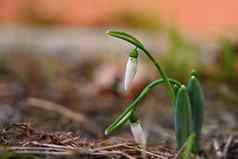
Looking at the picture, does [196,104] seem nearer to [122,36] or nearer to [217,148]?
[217,148]

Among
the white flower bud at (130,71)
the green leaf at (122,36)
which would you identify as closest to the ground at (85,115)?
the white flower bud at (130,71)

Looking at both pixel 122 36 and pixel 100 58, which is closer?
pixel 122 36

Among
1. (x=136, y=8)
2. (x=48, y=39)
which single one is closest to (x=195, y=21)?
(x=136, y=8)

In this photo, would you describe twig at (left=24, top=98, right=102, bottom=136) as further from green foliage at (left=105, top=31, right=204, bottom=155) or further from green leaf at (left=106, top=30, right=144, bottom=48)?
green leaf at (left=106, top=30, right=144, bottom=48)

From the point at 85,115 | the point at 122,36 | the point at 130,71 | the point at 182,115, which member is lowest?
the point at 85,115

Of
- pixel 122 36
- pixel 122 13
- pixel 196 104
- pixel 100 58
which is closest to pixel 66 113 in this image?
pixel 196 104

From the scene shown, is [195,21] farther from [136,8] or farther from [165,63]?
[165,63]
